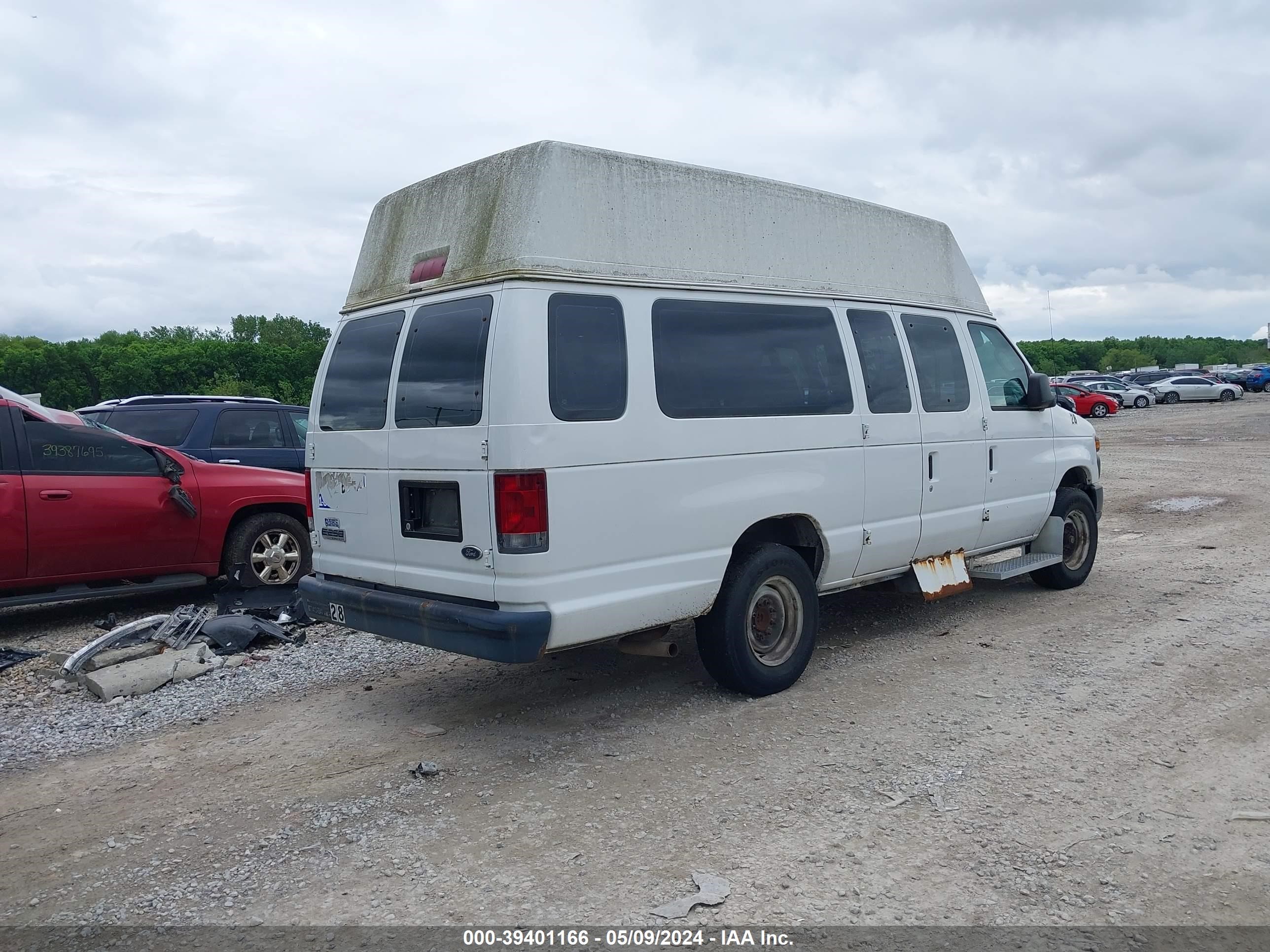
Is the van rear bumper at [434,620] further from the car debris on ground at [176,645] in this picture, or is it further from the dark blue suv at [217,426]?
the dark blue suv at [217,426]

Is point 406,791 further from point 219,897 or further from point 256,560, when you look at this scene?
point 256,560

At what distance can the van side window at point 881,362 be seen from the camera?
20.3 feet

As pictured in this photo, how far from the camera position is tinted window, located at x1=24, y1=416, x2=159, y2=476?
24.9 ft

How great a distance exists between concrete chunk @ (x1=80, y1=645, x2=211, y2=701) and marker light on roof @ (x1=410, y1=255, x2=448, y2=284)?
2983 mm

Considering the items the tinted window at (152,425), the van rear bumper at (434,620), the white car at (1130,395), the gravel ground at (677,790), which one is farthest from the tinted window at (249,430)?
the white car at (1130,395)

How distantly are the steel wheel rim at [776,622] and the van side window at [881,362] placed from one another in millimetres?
1300

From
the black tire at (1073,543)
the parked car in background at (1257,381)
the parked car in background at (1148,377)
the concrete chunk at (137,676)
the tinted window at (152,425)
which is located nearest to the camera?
the concrete chunk at (137,676)

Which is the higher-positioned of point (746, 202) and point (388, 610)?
point (746, 202)

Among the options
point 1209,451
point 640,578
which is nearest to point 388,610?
point 640,578

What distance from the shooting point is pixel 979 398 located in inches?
280

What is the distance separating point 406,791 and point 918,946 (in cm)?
232

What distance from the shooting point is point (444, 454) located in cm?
482

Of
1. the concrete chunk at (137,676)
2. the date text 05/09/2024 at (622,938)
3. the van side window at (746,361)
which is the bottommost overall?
the date text 05/09/2024 at (622,938)

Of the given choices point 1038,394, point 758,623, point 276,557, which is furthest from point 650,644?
point 276,557
